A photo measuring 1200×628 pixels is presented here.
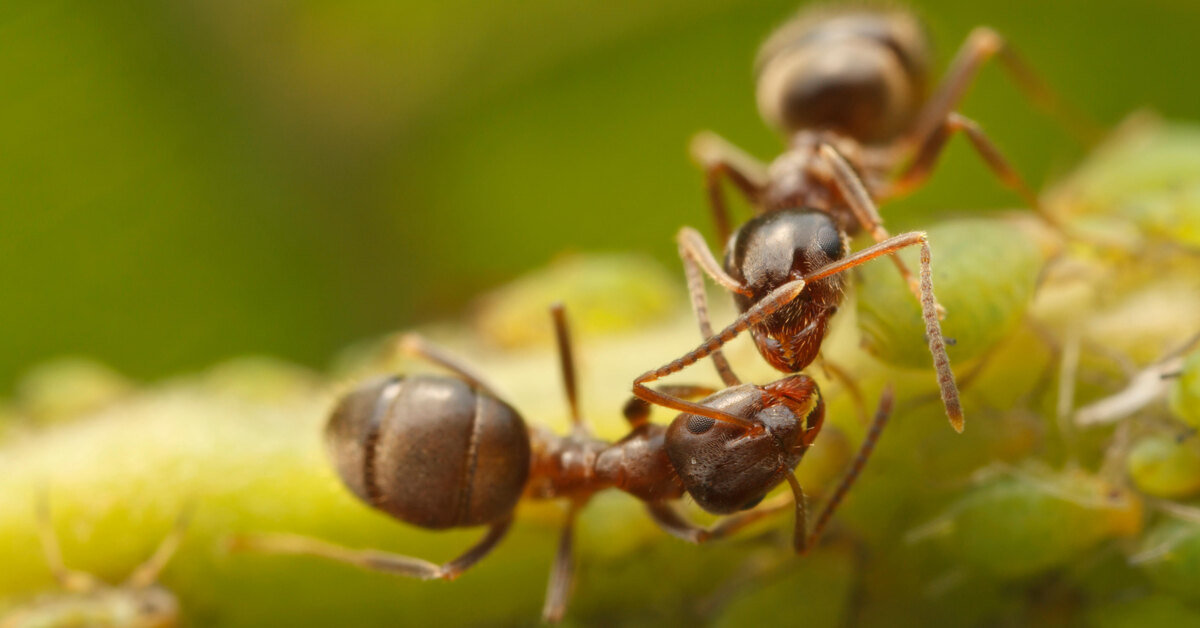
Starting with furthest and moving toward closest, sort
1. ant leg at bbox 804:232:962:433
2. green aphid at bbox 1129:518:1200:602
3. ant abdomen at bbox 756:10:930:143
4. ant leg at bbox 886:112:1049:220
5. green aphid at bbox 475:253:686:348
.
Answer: ant abdomen at bbox 756:10:930:143 → green aphid at bbox 475:253:686:348 → ant leg at bbox 886:112:1049:220 → ant leg at bbox 804:232:962:433 → green aphid at bbox 1129:518:1200:602

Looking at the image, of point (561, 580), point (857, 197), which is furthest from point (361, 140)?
point (561, 580)

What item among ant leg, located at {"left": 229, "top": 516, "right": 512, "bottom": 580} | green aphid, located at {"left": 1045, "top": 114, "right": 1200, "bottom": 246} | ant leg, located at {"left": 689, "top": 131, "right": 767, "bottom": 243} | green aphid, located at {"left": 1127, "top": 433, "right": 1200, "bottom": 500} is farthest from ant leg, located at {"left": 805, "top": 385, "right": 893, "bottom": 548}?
ant leg, located at {"left": 689, "top": 131, "right": 767, "bottom": 243}

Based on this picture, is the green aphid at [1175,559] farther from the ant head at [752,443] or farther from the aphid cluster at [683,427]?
the ant head at [752,443]

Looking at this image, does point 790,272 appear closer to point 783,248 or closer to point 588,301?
point 783,248

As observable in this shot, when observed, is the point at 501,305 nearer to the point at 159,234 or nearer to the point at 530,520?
the point at 530,520

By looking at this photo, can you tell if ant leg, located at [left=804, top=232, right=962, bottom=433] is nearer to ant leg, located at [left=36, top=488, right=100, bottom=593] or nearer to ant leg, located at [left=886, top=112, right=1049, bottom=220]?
ant leg, located at [left=886, top=112, right=1049, bottom=220]

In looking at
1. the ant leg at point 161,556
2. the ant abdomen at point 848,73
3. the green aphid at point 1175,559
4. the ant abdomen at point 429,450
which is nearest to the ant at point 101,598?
the ant leg at point 161,556

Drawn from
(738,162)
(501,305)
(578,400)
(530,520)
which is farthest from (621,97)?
(530,520)
